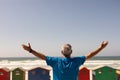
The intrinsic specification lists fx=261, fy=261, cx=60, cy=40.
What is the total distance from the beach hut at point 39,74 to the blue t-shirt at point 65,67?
A: 6.33 metres

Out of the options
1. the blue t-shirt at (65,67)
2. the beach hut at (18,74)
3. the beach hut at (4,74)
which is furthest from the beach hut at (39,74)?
the blue t-shirt at (65,67)

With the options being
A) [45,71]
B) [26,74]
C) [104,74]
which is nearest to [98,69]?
[104,74]

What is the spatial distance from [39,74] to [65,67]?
655cm

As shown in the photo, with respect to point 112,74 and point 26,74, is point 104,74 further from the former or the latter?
point 26,74

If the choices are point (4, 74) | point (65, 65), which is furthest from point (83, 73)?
point (65, 65)

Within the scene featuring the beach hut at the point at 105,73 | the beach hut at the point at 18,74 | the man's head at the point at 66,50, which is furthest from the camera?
the beach hut at the point at 18,74

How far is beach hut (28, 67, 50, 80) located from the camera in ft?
31.9

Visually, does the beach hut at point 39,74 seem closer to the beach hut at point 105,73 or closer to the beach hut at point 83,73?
the beach hut at point 83,73

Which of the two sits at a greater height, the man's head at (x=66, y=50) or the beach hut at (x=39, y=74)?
the man's head at (x=66, y=50)

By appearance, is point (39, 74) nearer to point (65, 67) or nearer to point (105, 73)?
point (105, 73)

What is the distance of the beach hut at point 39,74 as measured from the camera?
9711 mm

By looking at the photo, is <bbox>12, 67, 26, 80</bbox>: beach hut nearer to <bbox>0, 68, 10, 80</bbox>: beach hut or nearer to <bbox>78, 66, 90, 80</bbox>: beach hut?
<bbox>0, 68, 10, 80</bbox>: beach hut

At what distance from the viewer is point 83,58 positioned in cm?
348

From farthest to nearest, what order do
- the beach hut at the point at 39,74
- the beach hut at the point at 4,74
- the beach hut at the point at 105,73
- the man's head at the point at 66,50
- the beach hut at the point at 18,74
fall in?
1. the beach hut at the point at 4,74
2. the beach hut at the point at 18,74
3. the beach hut at the point at 39,74
4. the beach hut at the point at 105,73
5. the man's head at the point at 66,50
